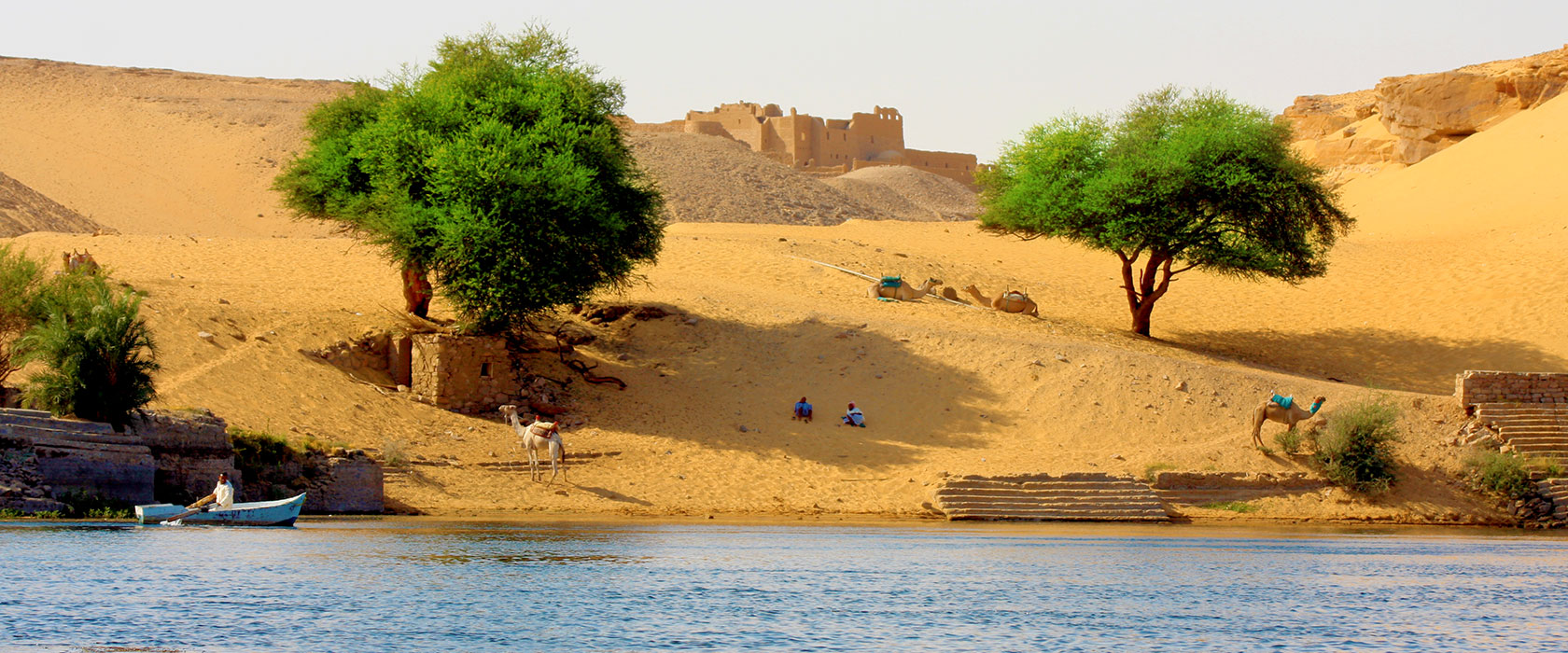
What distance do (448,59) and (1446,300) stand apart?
25516 mm

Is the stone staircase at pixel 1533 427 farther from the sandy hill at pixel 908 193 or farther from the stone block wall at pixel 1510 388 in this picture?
the sandy hill at pixel 908 193

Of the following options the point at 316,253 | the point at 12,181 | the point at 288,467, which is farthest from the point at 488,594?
the point at 12,181

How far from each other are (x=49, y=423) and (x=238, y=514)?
262cm

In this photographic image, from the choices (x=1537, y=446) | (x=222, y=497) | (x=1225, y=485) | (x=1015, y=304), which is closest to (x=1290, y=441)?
(x=1225, y=485)

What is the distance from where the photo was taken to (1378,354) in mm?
34625

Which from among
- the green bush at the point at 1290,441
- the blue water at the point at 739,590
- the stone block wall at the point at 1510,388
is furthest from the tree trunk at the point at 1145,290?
the blue water at the point at 739,590

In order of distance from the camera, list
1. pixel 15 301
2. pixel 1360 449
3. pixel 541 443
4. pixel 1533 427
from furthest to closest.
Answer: pixel 1533 427 < pixel 1360 449 < pixel 541 443 < pixel 15 301

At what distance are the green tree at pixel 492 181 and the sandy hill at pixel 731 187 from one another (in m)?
38.1

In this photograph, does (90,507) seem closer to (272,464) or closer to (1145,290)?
(272,464)

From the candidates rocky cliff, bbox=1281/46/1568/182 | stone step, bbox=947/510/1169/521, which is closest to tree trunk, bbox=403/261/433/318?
stone step, bbox=947/510/1169/521

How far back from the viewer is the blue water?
500 inches

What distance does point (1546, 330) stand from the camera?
35.2 metres

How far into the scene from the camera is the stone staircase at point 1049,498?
2317 cm

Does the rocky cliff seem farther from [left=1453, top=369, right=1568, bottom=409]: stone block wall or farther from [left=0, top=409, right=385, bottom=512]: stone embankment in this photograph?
[left=0, top=409, right=385, bottom=512]: stone embankment
